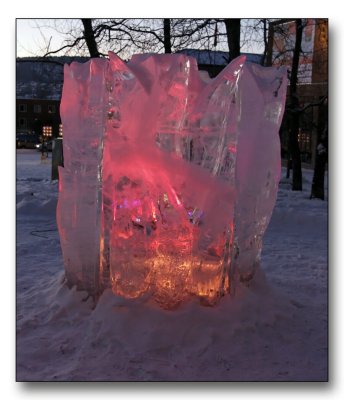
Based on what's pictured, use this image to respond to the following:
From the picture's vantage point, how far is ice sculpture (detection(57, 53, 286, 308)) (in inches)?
125

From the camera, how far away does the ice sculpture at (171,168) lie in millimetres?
3178

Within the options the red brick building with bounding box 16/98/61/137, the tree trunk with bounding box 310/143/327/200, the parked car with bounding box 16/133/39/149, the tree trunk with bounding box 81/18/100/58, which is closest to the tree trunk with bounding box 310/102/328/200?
the tree trunk with bounding box 310/143/327/200

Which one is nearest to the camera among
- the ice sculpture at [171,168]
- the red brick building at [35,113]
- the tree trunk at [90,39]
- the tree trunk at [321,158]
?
the ice sculpture at [171,168]

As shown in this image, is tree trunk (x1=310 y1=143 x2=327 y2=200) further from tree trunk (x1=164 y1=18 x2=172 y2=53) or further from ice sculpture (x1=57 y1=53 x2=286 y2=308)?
ice sculpture (x1=57 y1=53 x2=286 y2=308)

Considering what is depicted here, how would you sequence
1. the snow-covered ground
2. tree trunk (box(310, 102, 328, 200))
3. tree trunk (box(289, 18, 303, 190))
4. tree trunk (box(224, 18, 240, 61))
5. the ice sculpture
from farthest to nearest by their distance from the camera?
tree trunk (box(289, 18, 303, 190)) → tree trunk (box(310, 102, 328, 200)) → tree trunk (box(224, 18, 240, 61)) → the ice sculpture → the snow-covered ground

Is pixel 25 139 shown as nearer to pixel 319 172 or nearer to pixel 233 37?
pixel 233 37

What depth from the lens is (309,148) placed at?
53.4 ft

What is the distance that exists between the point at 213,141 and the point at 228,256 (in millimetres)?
836

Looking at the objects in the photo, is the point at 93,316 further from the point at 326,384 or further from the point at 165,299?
the point at 326,384

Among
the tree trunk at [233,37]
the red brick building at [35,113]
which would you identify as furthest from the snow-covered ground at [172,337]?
the tree trunk at [233,37]

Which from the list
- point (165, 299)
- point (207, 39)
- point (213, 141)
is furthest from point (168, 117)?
point (207, 39)

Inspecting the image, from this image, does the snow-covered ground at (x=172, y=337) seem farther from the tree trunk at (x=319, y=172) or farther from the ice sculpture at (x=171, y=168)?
the tree trunk at (x=319, y=172)

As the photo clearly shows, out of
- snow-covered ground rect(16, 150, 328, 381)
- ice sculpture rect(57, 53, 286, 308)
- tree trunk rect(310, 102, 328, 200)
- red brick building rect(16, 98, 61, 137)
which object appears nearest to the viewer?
snow-covered ground rect(16, 150, 328, 381)

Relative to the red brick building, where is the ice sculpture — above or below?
below
